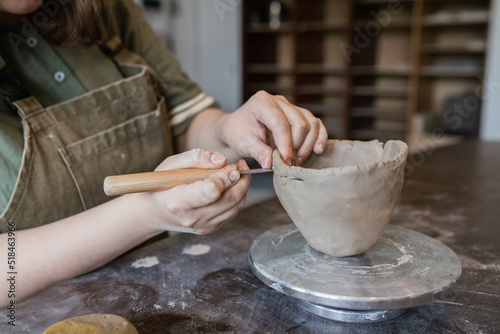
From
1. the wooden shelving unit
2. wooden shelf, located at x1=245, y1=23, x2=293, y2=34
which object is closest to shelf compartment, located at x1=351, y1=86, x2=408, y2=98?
the wooden shelving unit

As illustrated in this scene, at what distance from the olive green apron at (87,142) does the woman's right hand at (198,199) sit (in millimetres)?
298

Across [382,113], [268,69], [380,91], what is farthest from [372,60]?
[268,69]

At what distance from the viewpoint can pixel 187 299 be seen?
0.74m

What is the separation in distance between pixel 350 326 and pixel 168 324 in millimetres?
278

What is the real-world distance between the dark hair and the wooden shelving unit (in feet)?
11.0

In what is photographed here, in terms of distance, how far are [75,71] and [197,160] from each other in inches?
21.1

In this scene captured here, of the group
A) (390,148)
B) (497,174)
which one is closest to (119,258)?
(390,148)

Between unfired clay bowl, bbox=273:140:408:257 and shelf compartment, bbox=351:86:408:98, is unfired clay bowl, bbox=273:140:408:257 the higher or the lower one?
the higher one

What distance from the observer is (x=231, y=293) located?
759mm

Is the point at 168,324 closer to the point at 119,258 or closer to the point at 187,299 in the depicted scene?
the point at 187,299

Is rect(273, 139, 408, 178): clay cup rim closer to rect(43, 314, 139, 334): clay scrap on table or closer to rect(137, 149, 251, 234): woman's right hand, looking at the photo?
rect(137, 149, 251, 234): woman's right hand

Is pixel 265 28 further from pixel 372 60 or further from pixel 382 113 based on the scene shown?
pixel 382 113

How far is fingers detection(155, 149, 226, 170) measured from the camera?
73cm

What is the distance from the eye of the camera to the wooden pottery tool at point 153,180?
676mm
